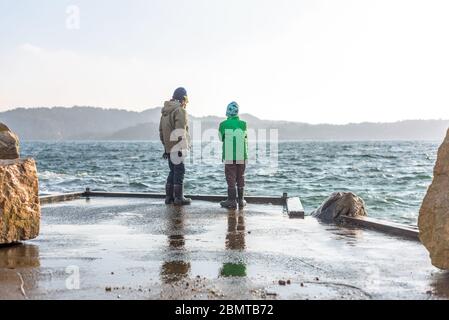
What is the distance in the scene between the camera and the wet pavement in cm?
546

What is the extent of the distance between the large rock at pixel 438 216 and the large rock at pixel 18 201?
4940 mm

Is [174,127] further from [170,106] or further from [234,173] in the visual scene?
[234,173]

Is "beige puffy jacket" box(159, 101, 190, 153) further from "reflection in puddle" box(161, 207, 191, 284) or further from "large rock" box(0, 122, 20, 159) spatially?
"large rock" box(0, 122, 20, 159)

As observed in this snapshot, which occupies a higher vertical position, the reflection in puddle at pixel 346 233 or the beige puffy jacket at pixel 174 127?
the beige puffy jacket at pixel 174 127

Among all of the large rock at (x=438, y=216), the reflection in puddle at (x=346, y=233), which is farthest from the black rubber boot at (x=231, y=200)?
the large rock at (x=438, y=216)

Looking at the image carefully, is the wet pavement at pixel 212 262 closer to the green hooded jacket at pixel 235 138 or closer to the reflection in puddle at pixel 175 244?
the reflection in puddle at pixel 175 244

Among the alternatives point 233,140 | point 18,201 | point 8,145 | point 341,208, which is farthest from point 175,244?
point 233,140

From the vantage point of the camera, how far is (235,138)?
1212 centimetres

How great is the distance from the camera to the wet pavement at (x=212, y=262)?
546 cm

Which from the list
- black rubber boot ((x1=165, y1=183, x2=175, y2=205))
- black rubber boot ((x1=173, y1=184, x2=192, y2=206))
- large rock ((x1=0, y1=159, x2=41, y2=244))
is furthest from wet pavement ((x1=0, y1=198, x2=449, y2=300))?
black rubber boot ((x1=165, y1=183, x2=175, y2=205))
